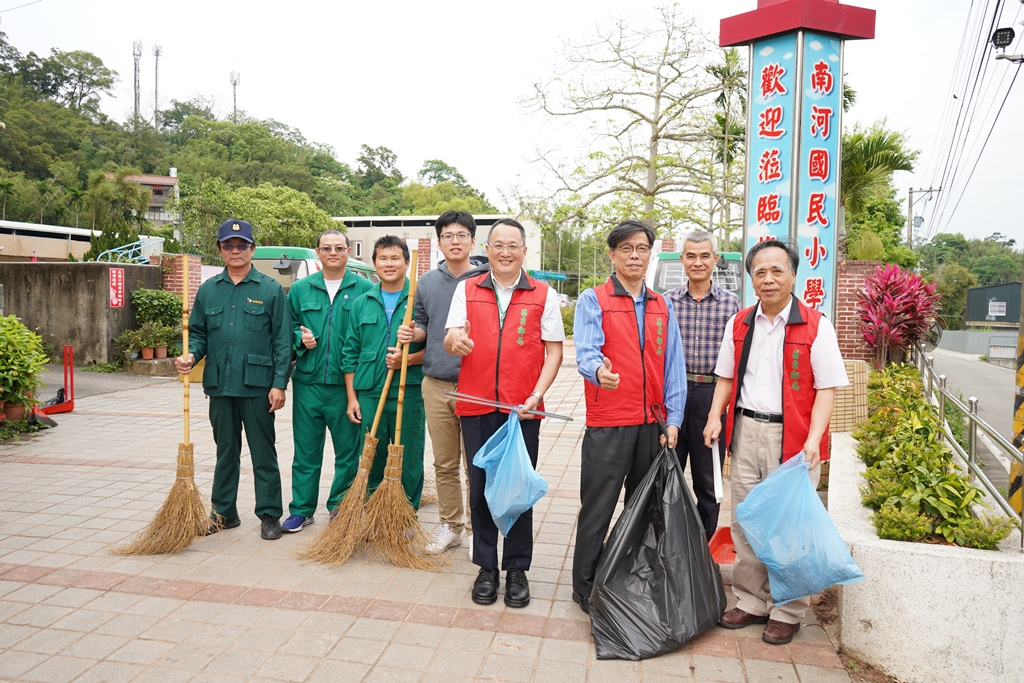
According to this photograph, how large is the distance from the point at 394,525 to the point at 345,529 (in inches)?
10.8

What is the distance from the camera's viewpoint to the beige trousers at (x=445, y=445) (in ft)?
13.4

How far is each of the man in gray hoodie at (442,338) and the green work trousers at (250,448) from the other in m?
1.04

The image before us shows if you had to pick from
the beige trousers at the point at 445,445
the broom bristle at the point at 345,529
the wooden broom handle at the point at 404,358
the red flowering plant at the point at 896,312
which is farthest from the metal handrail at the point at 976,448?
the red flowering plant at the point at 896,312

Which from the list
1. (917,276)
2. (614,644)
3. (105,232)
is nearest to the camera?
(614,644)

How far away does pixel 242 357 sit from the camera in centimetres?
434

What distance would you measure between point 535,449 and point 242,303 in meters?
2.05

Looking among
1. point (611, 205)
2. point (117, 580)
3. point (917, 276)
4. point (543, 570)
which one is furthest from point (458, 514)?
point (611, 205)

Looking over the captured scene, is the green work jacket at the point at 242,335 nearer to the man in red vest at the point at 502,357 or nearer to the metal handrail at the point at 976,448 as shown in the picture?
the man in red vest at the point at 502,357

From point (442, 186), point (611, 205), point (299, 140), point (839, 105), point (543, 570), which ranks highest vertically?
point (299, 140)

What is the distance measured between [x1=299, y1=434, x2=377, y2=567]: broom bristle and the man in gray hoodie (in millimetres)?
406

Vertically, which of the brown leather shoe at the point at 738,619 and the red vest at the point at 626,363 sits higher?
the red vest at the point at 626,363

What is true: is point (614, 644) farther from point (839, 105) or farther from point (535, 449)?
point (839, 105)

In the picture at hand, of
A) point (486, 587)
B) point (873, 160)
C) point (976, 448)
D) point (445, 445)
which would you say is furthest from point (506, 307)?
point (873, 160)

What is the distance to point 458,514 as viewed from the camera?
4.29 meters
